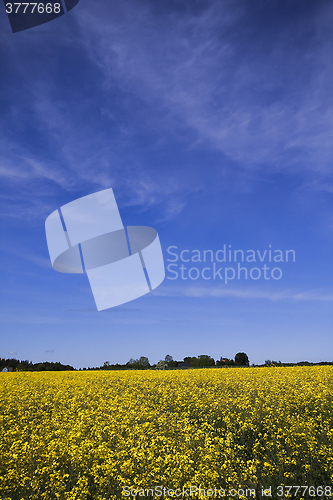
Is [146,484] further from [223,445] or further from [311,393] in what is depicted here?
[311,393]

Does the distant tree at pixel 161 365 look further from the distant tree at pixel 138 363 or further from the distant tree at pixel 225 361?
the distant tree at pixel 225 361

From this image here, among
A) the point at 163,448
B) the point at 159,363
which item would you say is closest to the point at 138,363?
the point at 159,363

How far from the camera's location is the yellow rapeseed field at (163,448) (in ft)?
23.5

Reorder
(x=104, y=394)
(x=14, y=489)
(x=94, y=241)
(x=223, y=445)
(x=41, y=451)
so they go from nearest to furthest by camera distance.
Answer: (x=14, y=489), (x=41, y=451), (x=223, y=445), (x=104, y=394), (x=94, y=241)

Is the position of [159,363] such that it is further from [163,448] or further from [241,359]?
[163,448]

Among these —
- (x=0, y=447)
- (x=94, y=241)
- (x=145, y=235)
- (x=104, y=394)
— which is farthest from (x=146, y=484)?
(x=145, y=235)

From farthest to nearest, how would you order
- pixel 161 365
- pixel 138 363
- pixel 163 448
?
pixel 138 363 → pixel 161 365 → pixel 163 448

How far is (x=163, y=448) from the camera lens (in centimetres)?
773

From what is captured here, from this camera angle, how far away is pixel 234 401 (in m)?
12.7

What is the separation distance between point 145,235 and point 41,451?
12.6 metres

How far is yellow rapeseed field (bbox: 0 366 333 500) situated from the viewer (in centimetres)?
717

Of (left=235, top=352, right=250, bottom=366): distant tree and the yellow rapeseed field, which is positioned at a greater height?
the yellow rapeseed field

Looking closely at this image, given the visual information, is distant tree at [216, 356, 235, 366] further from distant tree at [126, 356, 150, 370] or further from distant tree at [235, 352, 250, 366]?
distant tree at [126, 356, 150, 370]

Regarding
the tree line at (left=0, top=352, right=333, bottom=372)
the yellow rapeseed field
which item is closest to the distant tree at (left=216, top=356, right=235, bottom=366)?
the tree line at (left=0, top=352, right=333, bottom=372)
